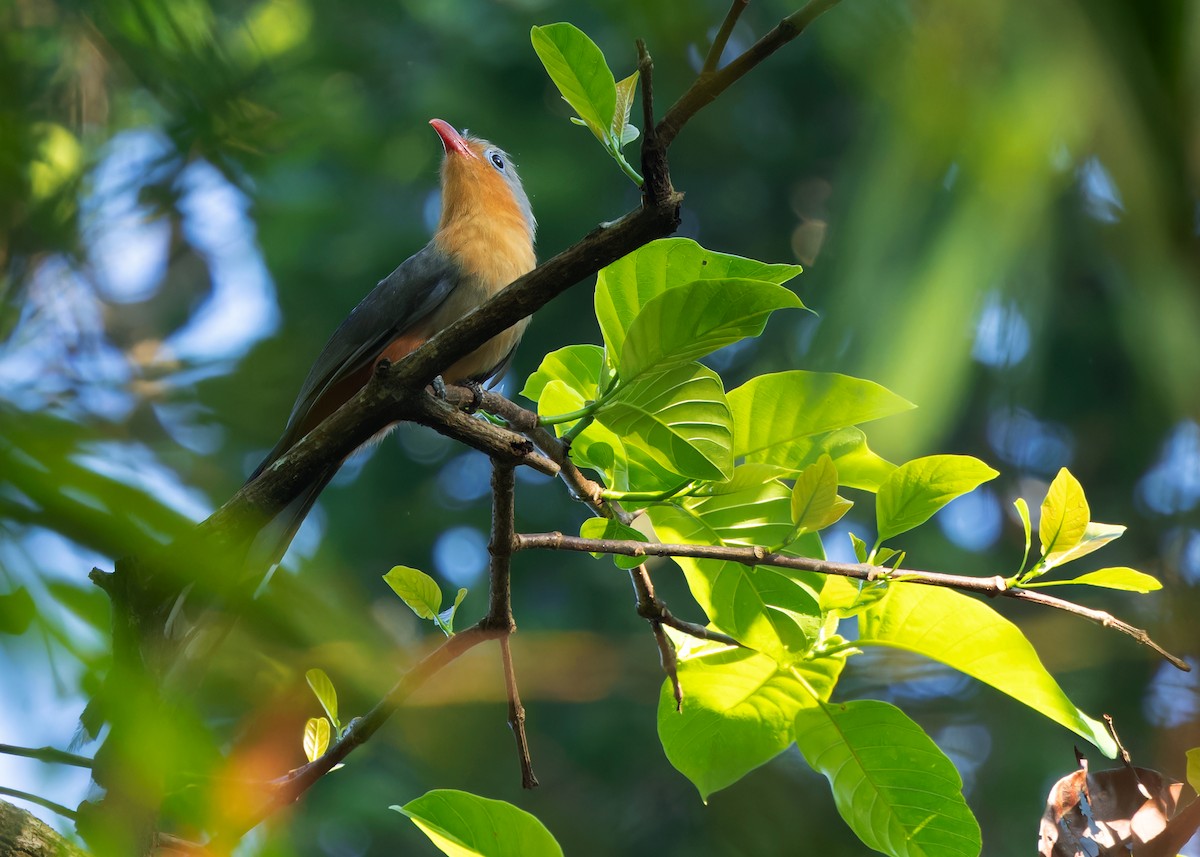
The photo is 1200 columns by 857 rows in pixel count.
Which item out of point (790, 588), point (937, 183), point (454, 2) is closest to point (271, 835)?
point (937, 183)

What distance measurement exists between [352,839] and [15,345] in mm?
5481

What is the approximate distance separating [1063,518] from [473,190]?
7.54 feet

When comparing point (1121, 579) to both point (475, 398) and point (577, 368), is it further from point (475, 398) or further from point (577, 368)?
point (475, 398)

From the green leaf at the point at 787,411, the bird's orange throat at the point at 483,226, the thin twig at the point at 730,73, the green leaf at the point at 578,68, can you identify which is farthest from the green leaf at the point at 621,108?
the bird's orange throat at the point at 483,226

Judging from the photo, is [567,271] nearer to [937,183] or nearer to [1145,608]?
[937,183]

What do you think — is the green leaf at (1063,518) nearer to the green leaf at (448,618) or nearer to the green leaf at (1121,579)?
the green leaf at (1121,579)

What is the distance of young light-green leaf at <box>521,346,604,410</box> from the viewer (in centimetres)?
130

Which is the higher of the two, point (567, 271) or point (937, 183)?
point (937, 183)

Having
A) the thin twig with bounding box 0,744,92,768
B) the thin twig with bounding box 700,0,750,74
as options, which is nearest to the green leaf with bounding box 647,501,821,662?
the thin twig with bounding box 700,0,750,74

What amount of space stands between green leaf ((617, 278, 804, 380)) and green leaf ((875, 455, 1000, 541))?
23 centimetres

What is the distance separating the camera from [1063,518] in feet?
3.49

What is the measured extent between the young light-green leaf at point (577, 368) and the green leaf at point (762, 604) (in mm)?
280

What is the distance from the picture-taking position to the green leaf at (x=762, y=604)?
44.0 inches

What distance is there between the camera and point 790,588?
1110 millimetres
